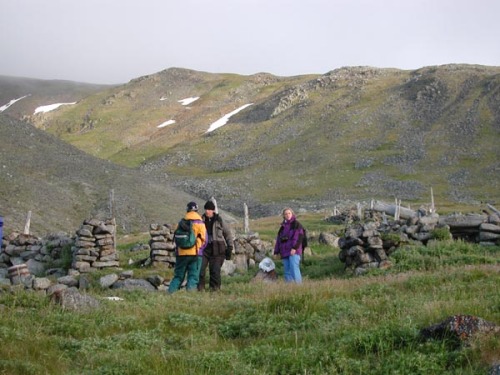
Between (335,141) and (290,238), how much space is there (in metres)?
76.4

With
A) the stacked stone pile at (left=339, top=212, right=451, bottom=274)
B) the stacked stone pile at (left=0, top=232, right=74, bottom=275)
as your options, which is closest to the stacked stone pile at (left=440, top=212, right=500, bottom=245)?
the stacked stone pile at (left=339, top=212, right=451, bottom=274)

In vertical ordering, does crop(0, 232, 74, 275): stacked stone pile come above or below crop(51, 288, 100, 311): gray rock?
below

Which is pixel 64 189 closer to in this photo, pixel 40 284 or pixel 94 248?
pixel 94 248

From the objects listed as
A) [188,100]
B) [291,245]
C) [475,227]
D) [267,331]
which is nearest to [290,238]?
[291,245]

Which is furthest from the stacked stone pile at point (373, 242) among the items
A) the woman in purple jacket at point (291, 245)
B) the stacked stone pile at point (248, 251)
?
the stacked stone pile at point (248, 251)

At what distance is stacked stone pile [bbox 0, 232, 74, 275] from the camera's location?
1869cm

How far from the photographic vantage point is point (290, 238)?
13.8 m

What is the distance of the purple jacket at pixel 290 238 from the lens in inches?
541

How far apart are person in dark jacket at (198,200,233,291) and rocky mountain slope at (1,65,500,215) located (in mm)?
40152

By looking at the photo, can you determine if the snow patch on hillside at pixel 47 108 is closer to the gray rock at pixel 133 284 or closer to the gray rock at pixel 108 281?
the gray rock at pixel 108 281

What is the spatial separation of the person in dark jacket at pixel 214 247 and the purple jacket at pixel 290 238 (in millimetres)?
1486

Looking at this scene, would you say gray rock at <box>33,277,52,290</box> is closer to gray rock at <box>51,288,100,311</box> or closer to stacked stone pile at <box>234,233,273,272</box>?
gray rock at <box>51,288,100,311</box>

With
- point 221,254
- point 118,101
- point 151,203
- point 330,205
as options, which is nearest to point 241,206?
point 330,205

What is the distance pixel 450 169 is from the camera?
72000mm
